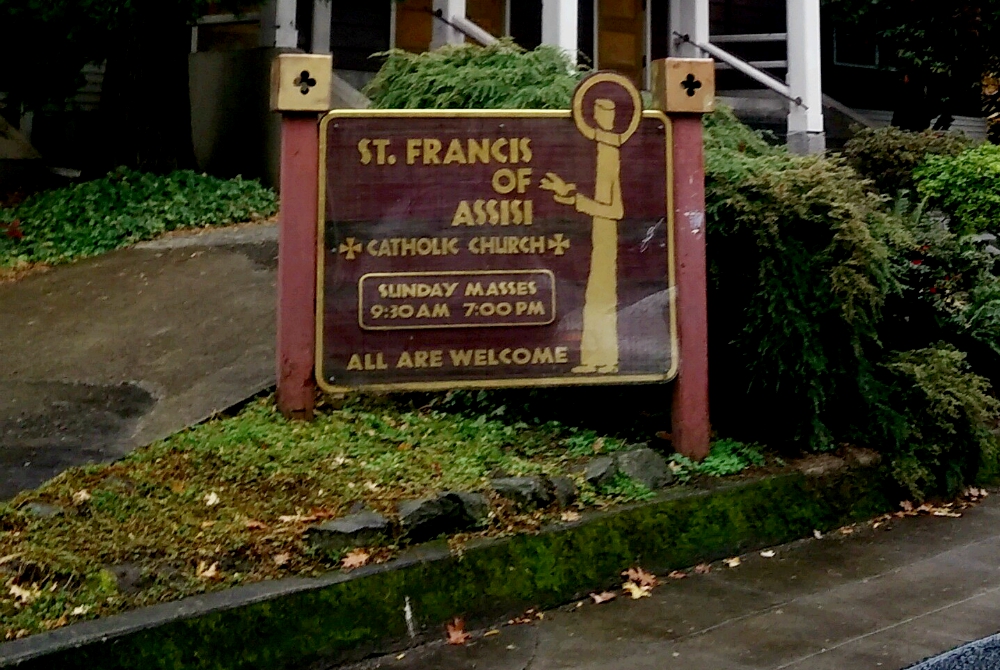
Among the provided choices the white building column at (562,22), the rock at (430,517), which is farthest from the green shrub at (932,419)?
the white building column at (562,22)

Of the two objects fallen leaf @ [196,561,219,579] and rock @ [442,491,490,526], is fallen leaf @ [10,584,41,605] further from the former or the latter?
rock @ [442,491,490,526]

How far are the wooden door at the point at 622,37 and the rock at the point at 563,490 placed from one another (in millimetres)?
10630

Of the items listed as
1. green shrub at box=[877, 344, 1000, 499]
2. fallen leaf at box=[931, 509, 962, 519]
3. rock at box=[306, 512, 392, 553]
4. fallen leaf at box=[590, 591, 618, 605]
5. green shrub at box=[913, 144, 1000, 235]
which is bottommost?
fallen leaf at box=[590, 591, 618, 605]

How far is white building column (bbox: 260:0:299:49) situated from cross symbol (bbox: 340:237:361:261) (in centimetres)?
707

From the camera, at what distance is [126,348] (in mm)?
6438

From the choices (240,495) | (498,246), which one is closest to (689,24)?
(498,246)

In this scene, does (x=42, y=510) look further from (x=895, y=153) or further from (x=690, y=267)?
(x=895, y=153)

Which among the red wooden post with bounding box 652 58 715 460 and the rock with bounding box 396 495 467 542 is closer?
the rock with bounding box 396 495 467 542

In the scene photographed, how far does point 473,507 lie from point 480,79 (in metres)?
3.00

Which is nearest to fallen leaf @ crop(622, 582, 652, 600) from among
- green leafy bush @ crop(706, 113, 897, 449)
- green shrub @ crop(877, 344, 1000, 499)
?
green leafy bush @ crop(706, 113, 897, 449)

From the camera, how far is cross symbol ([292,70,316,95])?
5102 mm

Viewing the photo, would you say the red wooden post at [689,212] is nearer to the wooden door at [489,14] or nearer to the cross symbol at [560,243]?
the cross symbol at [560,243]

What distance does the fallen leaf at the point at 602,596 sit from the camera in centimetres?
463

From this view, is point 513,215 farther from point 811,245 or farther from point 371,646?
point 371,646
